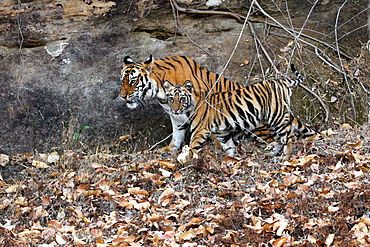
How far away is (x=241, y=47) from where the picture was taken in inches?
344

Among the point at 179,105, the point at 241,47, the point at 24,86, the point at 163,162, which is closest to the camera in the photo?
the point at 163,162

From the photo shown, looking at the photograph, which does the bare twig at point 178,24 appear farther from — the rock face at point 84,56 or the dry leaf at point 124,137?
the dry leaf at point 124,137

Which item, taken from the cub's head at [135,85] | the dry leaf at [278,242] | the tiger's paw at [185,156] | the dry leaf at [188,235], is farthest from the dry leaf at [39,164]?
the dry leaf at [278,242]

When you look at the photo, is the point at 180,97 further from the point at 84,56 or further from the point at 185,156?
the point at 84,56

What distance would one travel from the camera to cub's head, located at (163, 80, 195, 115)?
6.77m

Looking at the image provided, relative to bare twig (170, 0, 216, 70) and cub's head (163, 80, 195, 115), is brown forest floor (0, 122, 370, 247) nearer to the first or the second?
cub's head (163, 80, 195, 115)

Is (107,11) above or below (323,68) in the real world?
above

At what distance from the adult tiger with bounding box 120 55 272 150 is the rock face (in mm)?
633

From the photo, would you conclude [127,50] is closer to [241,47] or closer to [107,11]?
[107,11]

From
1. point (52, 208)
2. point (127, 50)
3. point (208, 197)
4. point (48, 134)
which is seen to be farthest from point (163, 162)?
point (127, 50)

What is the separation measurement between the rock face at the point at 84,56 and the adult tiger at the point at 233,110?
109 cm

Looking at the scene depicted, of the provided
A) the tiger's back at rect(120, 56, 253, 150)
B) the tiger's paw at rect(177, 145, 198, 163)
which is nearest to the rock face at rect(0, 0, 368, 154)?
the tiger's back at rect(120, 56, 253, 150)

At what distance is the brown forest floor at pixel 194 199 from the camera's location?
4.03 m

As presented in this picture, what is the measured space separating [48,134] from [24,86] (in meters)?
1.04
